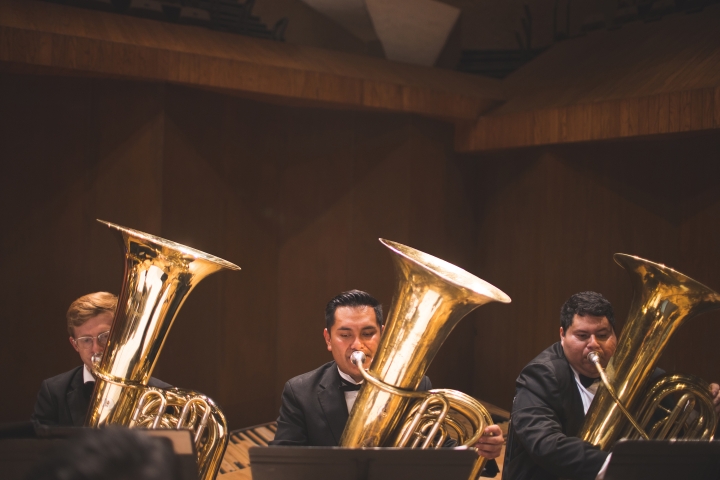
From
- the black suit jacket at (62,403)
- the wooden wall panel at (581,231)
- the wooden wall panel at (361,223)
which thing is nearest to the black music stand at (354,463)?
the black suit jacket at (62,403)

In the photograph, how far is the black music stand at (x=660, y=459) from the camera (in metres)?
1.74

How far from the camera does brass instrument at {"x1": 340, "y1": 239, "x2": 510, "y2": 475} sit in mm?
2012

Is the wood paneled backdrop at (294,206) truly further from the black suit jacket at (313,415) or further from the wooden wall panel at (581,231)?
the black suit jacket at (313,415)

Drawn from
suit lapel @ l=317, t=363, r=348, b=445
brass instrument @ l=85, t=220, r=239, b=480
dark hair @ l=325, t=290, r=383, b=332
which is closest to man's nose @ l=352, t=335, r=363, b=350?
dark hair @ l=325, t=290, r=383, b=332

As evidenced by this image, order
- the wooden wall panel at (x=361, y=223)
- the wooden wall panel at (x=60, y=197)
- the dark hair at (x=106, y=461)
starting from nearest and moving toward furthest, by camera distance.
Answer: the dark hair at (x=106, y=461)
the wooden wall panel at (x=60, y=197)
the wooden wall panel at (x=361, y=223)

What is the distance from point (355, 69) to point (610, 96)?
1.89 meters

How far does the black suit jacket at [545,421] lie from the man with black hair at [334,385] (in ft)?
1.27

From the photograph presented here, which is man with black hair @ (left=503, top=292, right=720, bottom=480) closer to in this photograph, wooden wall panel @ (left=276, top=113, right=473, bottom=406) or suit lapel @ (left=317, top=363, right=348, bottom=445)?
suit lapel @ (left=317, top=363, right=348, bottom=445)

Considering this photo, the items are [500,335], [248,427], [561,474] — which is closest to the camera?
[561,474]

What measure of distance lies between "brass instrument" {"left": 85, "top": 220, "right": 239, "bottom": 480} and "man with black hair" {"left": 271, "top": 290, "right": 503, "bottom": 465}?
399 mm

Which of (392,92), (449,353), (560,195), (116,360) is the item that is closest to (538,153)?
(560,195)

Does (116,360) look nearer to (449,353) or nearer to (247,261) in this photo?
(247,261)

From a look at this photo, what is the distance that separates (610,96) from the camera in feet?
15.7

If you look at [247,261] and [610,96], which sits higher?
[610,96]
